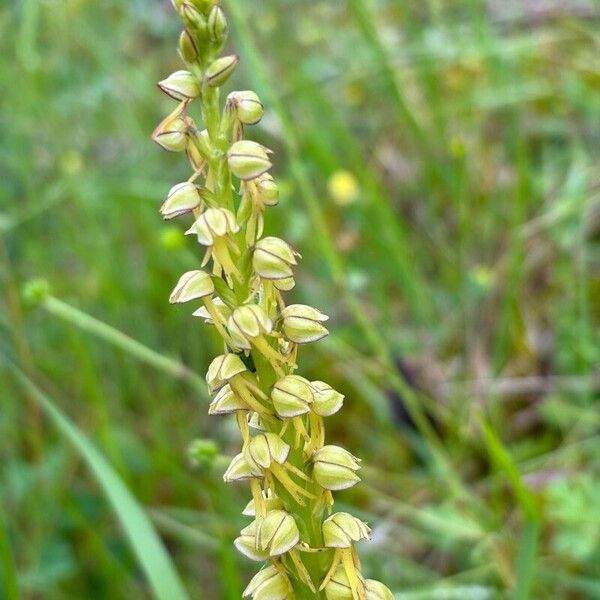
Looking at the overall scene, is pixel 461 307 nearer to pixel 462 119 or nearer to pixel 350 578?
pixel 462 119

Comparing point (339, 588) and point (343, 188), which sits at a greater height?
point (339, 588)

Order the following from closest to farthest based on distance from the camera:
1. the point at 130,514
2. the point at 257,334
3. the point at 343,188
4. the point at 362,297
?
the point at 257,334, the point at 130,514, the point at 343,188, the point at 362,297

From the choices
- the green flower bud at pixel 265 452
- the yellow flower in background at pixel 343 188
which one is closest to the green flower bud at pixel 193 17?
the green flower bud at pixel 265 452

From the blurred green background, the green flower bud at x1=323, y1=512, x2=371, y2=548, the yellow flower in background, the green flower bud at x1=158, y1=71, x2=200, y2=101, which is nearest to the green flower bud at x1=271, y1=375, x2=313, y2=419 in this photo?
the green flower bud at x1=323, y1=512, x2=371, y2=548

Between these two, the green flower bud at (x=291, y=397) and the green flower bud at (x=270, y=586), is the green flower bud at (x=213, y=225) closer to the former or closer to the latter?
the green flower bud at (x=291, y=397)

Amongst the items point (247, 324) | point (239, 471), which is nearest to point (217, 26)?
point (247, 324)

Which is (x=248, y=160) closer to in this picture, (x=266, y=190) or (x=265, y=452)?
(x=266, y=190)

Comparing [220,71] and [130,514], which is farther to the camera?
[130,514]
